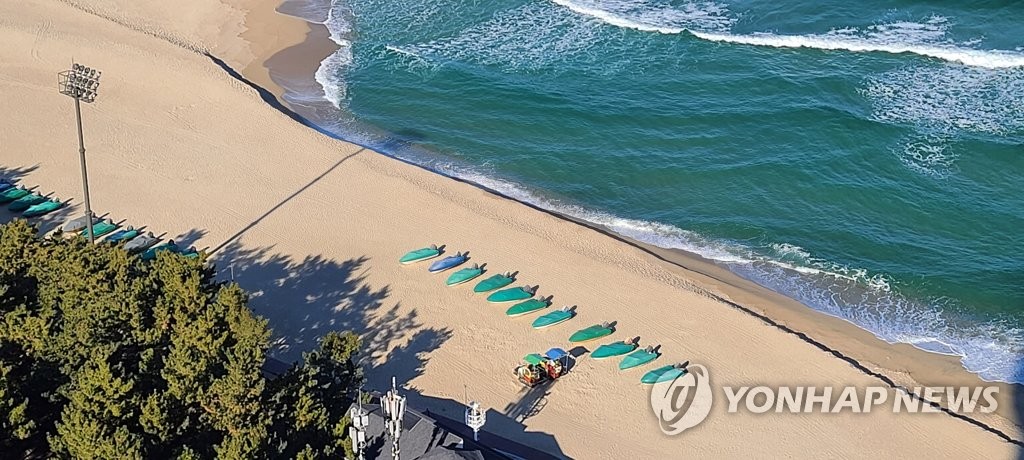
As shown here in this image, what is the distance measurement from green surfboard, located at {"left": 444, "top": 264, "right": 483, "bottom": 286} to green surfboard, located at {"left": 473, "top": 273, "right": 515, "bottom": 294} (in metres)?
0.49

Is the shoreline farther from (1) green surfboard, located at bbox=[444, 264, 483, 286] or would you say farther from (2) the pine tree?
(2) the pine tree

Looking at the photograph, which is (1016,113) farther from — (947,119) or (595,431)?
(595,431)

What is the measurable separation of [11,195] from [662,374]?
1069 inches

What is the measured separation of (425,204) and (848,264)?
17.8m

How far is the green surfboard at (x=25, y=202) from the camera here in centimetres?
4159

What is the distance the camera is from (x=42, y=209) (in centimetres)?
4147

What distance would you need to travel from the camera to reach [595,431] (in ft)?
105

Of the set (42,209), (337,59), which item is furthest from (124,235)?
(337,59)

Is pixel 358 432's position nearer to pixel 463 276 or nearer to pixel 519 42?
pixel 463 276

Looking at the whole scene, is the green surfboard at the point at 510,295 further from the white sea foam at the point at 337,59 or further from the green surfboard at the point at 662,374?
the white sea foam at the point at 337,59

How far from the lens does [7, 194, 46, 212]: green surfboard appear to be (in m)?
41.6

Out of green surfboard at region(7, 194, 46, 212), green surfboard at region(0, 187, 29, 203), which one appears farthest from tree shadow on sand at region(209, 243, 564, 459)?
green surfboard at region(0, 187, 29, 203)

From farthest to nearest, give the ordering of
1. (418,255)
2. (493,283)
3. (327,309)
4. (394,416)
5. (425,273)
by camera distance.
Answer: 1. (418,255)
2. (425,273)
3. (493,283)
4. (327,309)
5. (394,416)

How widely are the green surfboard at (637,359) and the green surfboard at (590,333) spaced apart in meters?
1.43
